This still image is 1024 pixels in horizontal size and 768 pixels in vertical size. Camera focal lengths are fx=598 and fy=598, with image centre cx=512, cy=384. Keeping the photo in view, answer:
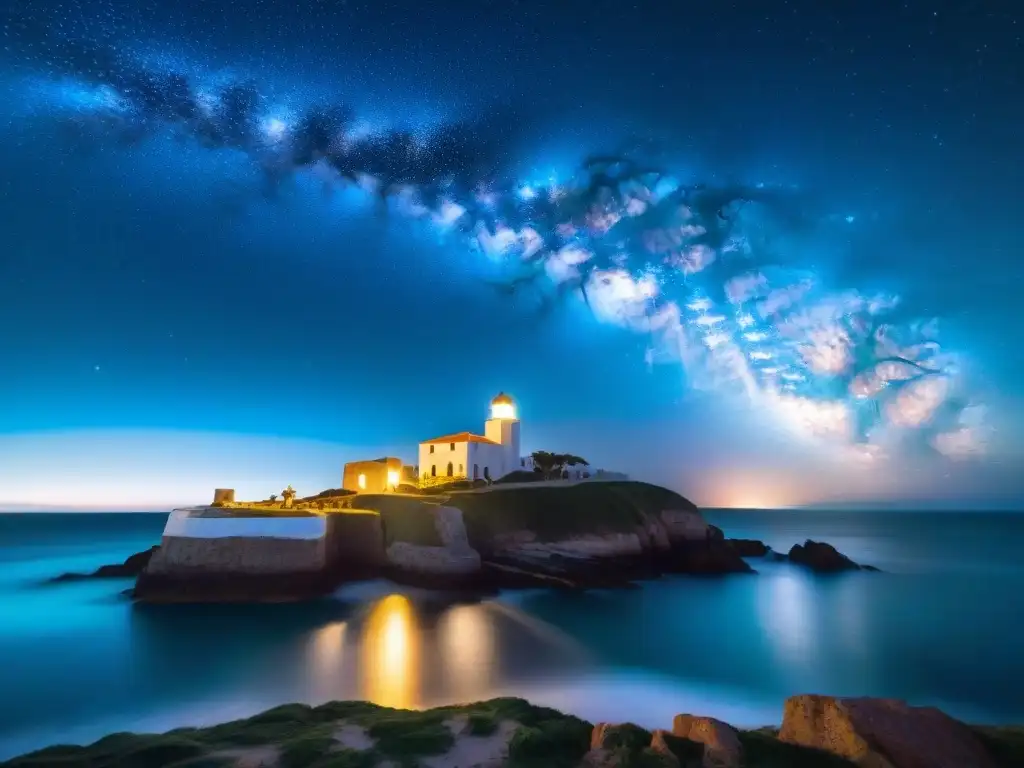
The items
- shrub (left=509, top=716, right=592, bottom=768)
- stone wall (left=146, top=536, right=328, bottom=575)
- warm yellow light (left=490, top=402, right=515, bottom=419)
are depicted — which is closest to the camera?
shrub (left=509, top=716, right=592, bottom=768)

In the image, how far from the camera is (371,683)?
59.8 ft

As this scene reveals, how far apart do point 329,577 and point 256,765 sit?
961 inches

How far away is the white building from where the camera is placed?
5166 cm

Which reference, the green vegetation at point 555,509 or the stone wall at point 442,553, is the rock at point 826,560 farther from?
the stone wall at point 442,553

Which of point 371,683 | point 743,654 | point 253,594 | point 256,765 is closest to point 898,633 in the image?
point 743,654

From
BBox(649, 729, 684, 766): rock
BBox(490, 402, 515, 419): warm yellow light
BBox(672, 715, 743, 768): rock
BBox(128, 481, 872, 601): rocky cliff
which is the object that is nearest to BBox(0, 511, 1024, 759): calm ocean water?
BBox(128, 481, 872, 601): rocky cliff

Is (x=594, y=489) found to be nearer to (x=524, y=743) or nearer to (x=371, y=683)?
(x=371, y=683)

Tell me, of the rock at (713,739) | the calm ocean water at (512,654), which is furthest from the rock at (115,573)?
the rock at (713,739)

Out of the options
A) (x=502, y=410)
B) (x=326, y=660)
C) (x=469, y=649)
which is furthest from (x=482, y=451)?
(x=326, y=660)

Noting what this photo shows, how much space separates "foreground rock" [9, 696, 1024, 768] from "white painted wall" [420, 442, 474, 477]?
127 ft

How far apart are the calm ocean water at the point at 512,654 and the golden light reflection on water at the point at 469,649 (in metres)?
0.10

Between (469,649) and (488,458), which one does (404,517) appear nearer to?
(469,649)

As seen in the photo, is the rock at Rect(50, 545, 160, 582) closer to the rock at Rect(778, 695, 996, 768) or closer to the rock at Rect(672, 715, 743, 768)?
the rock at Rect(672, 715, 743, 768)

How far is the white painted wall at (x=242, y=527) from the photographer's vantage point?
31.1 m
